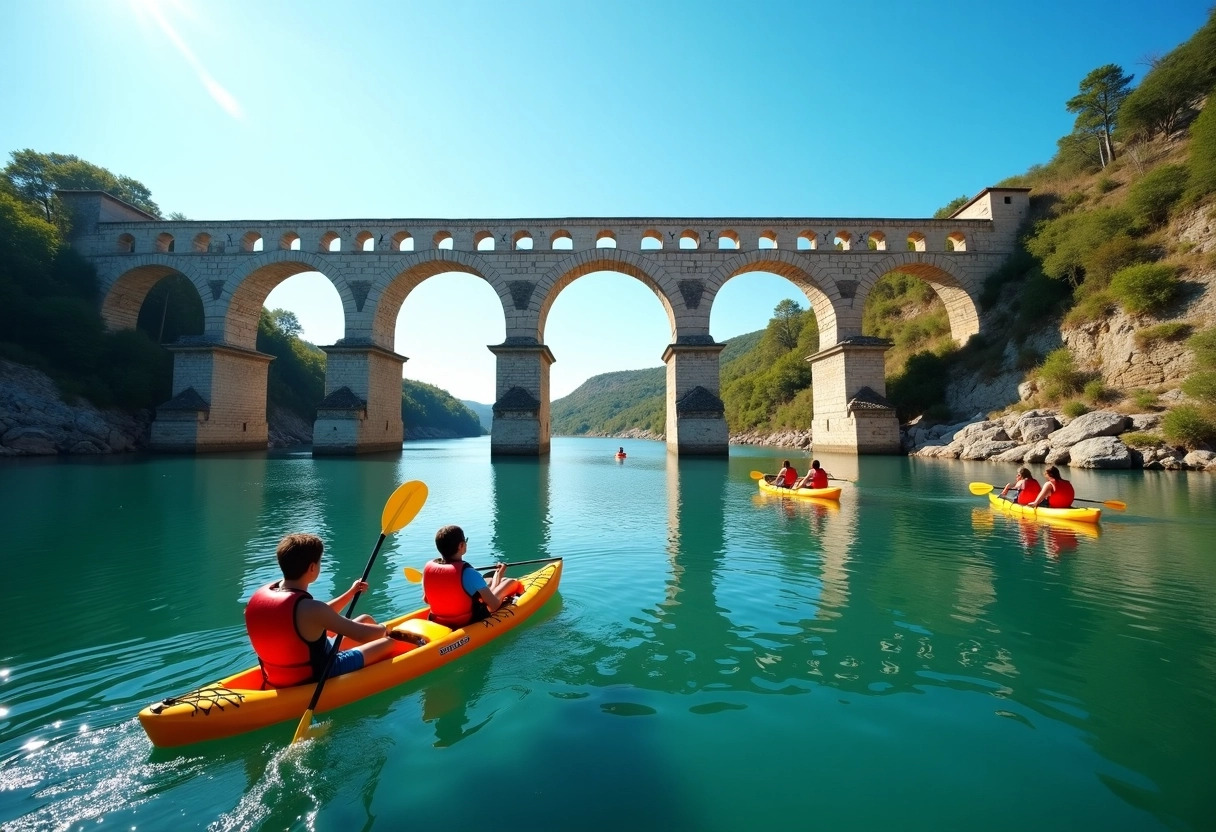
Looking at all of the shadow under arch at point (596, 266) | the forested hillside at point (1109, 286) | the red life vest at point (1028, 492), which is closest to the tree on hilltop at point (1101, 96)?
the forested hillside at point (1109, 286)

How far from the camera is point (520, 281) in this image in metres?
23.5

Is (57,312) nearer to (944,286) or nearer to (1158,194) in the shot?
(944,286)

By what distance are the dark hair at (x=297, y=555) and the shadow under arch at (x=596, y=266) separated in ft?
68.1

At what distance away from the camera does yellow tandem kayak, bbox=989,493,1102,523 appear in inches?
300

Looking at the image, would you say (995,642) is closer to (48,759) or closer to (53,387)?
(48,759)

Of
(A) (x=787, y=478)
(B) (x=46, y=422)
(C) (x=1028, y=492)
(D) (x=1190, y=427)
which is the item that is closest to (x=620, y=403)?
(B) (x=46, y=422)

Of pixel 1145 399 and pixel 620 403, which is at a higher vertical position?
pixel 620 403

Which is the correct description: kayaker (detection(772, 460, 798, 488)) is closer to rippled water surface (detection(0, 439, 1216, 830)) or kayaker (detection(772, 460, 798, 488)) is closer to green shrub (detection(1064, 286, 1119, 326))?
rippled water surface (detection(0, 439, 1216, 830))

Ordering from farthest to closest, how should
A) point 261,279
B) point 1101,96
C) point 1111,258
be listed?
point 1101,96, point 261,279, point 1111,258

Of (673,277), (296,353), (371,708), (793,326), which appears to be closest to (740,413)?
(793,326)

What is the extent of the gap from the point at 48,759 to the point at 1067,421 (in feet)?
77.9

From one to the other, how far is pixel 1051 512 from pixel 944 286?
21.7 meters

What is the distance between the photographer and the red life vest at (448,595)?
3.82 m

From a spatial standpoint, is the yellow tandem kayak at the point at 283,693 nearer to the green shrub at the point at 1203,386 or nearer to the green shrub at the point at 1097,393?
the green shrub at the point at 1203,386
